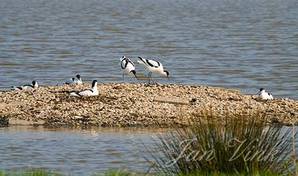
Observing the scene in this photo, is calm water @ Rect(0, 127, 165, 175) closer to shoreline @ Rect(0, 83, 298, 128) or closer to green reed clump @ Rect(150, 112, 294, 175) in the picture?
shoreline @ Rect(0, 83, 298, 128)

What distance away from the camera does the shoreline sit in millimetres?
18422

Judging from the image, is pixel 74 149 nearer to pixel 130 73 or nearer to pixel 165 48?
pixel 130 73

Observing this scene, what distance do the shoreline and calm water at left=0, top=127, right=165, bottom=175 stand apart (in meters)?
0.43

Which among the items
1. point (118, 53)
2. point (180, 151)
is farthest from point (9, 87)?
point (180, 151)

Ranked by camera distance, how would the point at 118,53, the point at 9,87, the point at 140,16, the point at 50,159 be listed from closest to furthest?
1. the point at 50,159
2. the point at 9,87
3. the point at 118,53
4. the point at 140,16

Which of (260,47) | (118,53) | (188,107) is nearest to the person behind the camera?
(188,107)

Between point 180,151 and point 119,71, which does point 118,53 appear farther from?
point 180,151

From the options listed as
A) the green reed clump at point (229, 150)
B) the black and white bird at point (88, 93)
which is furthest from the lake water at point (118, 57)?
the green reed clump at point (229, 150)

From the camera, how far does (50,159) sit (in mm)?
15719

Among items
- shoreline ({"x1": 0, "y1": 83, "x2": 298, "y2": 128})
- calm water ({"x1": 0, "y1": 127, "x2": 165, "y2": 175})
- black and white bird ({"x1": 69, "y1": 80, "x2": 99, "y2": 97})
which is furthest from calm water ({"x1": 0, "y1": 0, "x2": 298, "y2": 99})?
calm water ({"x1": 0, "y1": 127, "x2": 165, "y2": 175})

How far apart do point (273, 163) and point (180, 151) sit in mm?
940

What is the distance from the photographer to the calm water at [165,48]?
27.6 meters

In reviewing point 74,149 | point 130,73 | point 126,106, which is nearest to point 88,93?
point 126,106

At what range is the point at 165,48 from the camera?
38625 mm
